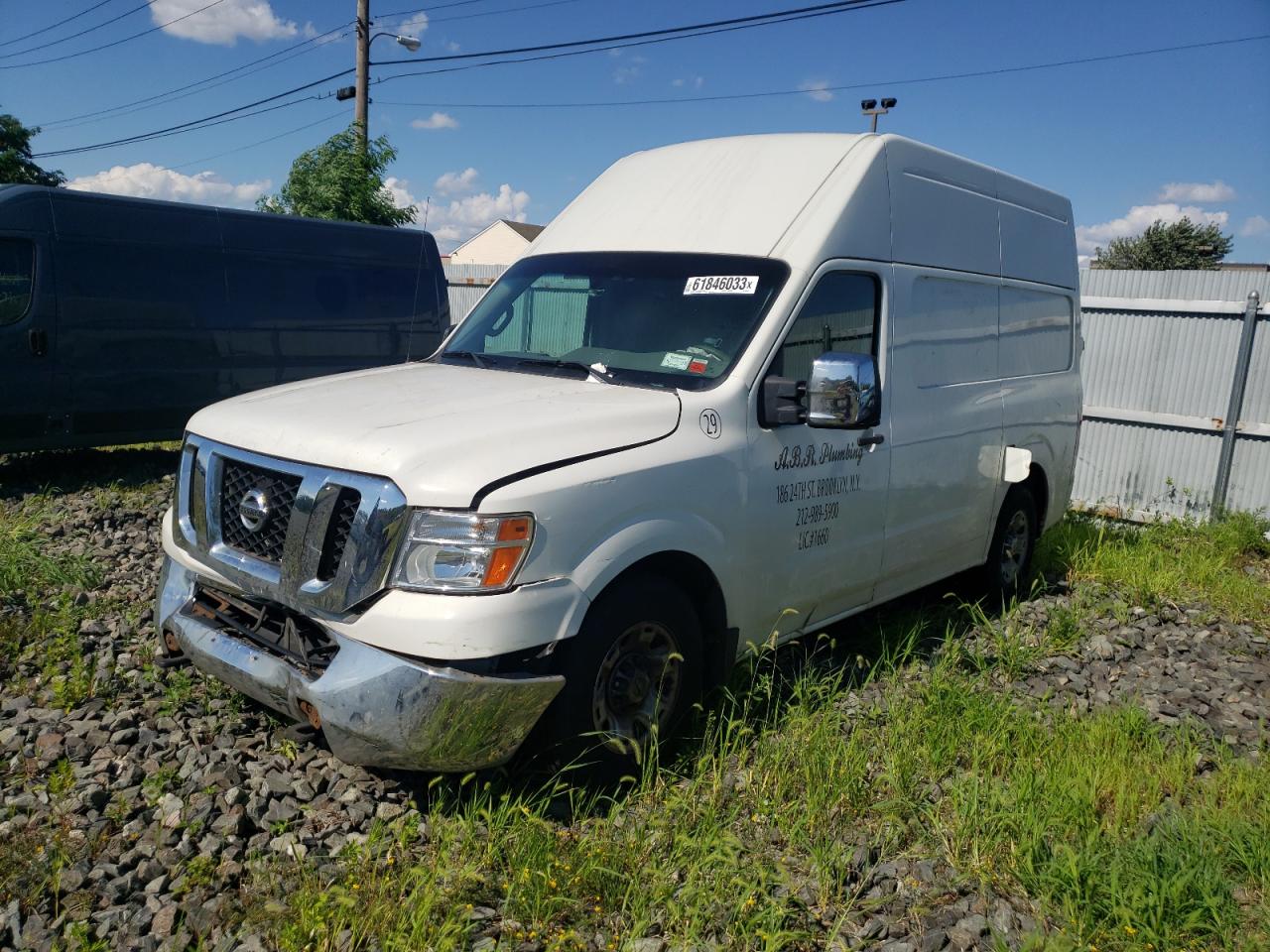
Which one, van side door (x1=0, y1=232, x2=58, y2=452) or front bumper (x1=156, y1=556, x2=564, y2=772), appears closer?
front bumper (x1=156, y1=556, x2=564, y2=772)

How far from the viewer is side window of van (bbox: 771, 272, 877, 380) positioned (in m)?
4.31

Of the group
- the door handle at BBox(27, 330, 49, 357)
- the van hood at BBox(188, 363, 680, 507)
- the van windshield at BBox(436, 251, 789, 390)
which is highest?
the van windshield at BBox(436, 251, 789, 390)

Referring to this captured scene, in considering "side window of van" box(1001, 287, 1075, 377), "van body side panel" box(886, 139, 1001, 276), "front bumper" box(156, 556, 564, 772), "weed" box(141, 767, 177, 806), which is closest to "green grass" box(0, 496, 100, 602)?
"weed" box(141, 767, 177, 806)

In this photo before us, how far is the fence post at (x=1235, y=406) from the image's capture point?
920 cm

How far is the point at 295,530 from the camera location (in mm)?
3400

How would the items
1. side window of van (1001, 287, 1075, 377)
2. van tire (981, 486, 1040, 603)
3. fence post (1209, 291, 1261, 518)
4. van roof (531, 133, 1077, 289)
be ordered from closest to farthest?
van roof (531, 133, 1077, 289), side window of van (1001, 287, 1075, 377), van tire (981, 486, 1040, 603), fence post (1209, 291, 1261, 518)

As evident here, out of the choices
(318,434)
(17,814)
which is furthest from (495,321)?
(17,814)

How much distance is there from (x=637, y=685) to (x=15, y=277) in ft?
24.3

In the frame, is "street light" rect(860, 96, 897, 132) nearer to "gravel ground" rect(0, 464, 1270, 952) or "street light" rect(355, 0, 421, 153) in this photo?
"street light" rect(355, 0, 421, 153)

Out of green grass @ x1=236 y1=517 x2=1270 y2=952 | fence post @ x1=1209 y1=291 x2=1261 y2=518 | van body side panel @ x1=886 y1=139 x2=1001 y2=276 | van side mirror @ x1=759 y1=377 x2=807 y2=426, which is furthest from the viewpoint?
fence post @ x1=1209 y1=291 x2=1261 y2=518

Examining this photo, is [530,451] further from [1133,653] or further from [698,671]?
[1133,653]

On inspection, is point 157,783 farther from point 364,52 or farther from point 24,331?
point 364,52

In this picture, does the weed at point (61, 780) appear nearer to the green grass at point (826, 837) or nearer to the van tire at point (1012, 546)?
the green grass at point (826, 837)

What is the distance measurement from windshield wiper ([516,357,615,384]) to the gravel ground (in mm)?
1766
